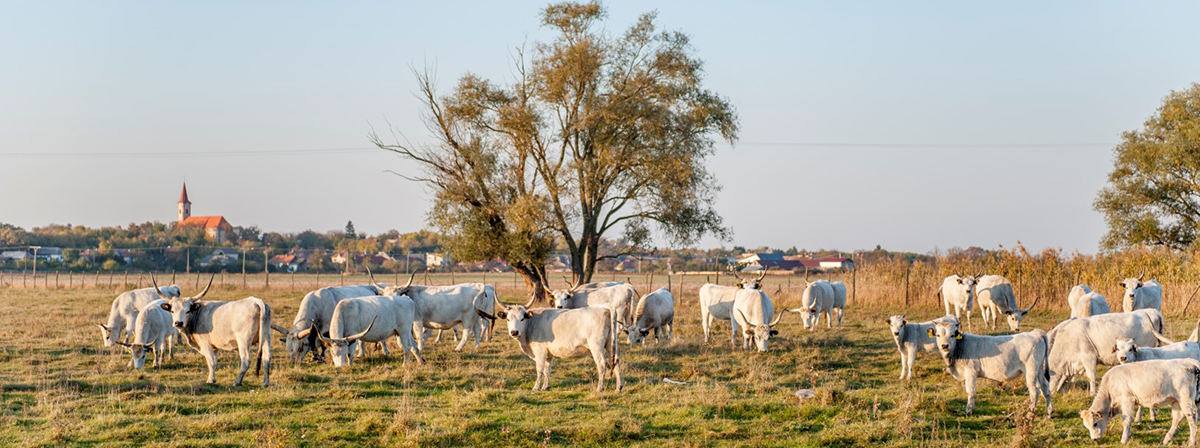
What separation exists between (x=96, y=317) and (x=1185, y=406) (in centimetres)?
2478

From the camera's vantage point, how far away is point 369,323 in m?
15.9

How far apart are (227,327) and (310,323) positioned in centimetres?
233

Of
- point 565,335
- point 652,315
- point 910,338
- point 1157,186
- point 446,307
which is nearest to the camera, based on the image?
point 565,335

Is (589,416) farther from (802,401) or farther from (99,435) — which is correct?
(99,435)

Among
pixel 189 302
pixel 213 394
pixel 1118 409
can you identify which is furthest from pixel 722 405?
pixel 189 302

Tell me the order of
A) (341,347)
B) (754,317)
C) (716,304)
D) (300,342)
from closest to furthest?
(341,347)
(300,342)
(754,317)
(716,304)

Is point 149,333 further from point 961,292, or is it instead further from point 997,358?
point 961,292

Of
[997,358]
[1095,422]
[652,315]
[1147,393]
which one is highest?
[652,315]

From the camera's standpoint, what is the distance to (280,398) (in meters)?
12.2

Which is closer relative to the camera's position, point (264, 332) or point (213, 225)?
point (264, 332)

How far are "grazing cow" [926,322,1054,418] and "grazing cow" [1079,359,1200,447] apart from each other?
1.03 metres

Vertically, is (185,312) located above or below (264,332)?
above

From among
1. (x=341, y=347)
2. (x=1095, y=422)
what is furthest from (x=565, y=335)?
(x=1095, y=422)

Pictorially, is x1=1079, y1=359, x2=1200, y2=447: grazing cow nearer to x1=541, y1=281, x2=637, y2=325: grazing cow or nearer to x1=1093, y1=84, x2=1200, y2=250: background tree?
x1=541, y1=281, x2=637, y2=325: grazing cow
